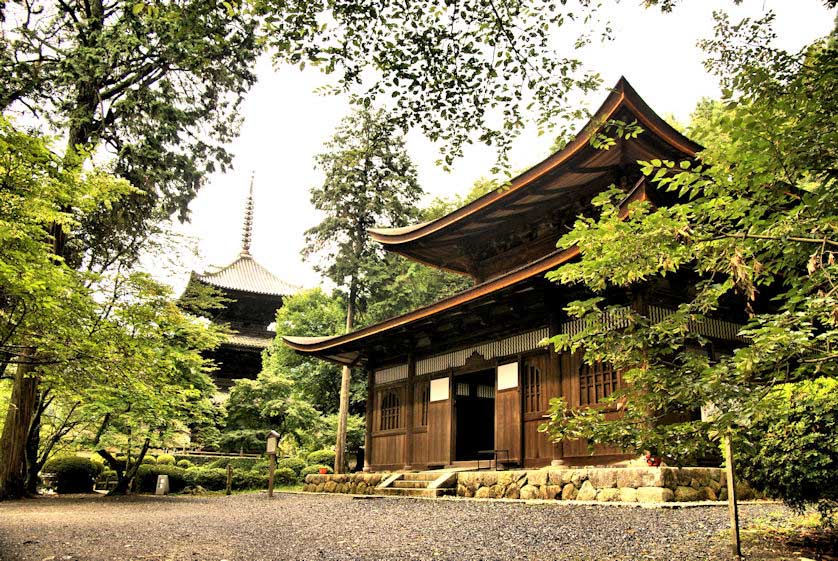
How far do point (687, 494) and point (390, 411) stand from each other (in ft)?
29.1

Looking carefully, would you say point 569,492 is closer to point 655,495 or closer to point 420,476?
point 655,495

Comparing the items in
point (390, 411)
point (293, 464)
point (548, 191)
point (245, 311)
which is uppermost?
point (245, 311)

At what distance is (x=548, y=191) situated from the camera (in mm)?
12742

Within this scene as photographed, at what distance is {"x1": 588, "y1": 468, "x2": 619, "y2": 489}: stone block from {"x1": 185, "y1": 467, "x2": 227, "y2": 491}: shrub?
14.8 metres

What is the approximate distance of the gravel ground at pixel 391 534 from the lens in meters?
5.09

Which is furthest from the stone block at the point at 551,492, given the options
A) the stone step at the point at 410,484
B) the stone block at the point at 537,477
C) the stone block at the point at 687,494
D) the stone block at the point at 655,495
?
the stone step at the point at 410,484

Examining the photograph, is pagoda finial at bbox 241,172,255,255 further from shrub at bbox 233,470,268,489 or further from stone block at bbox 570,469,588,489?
stone block at bbox 570,469,588,489

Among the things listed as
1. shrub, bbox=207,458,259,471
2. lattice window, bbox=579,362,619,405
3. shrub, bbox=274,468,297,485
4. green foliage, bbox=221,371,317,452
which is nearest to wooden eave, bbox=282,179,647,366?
lattice window, bbox=579,362,619,405

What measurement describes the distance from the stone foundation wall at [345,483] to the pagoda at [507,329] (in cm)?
61

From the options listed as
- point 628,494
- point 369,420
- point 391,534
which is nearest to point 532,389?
point 628,494

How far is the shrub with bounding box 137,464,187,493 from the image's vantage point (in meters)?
18.8

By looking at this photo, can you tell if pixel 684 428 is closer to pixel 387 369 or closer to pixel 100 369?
pixel 100 369

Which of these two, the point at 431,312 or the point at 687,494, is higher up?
the point at 431,312

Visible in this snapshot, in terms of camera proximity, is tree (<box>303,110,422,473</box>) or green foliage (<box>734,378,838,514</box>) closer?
green foliage (<box>734,378,838,514</box>)
